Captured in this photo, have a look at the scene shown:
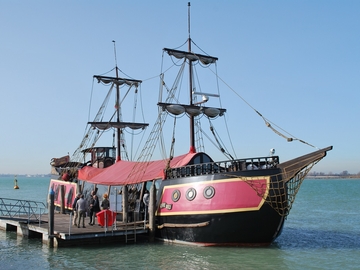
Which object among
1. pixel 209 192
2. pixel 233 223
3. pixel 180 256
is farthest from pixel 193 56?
pixel 180 256

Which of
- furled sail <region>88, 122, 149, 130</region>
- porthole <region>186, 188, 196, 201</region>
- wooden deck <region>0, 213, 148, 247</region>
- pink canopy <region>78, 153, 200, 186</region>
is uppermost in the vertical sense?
furled sail <region>88, 122, 149, 130</region>

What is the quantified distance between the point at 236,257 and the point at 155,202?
16.4 feet

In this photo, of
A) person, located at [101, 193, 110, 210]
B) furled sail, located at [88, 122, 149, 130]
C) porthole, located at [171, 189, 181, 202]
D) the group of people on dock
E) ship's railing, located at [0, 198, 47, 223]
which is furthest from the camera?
furled sail, located at [88, 122, 149, 130]

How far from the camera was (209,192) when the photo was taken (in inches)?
683

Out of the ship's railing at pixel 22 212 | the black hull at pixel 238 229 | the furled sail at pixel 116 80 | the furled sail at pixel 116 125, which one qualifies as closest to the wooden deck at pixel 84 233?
the ship's railing at pixel 22 212

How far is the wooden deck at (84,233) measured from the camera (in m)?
17.9

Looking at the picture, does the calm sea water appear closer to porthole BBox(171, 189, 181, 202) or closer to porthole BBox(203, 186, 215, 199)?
porthole BBox(171, 189, 181, 202)

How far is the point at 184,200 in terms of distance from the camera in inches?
715

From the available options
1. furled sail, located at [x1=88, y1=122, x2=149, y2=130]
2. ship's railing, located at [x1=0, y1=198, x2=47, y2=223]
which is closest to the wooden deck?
ship's railing, located at [x1=0, y1=198, x2=47, y2=223]

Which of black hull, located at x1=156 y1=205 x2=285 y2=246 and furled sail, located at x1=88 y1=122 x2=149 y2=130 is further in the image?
furled sail, located at x1=88 y1=122 x2=149 y2=130

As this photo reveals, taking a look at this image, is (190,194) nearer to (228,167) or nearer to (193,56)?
(228,167)

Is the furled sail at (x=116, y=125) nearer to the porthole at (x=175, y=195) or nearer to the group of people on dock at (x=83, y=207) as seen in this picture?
the group of people on dock at (x=83, y=207)

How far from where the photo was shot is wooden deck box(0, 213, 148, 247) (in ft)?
58.8

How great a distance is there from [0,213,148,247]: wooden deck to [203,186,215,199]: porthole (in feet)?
12.4
